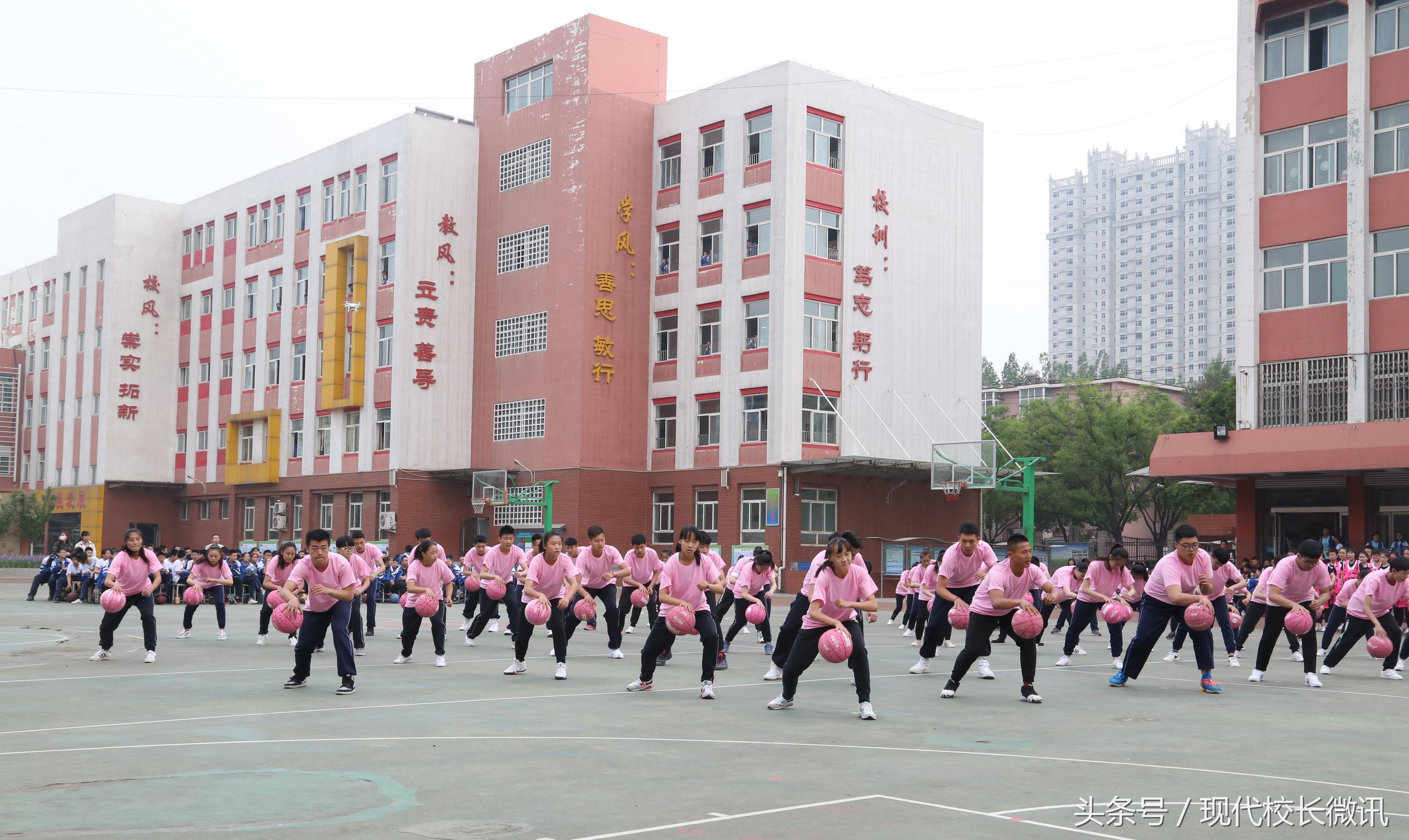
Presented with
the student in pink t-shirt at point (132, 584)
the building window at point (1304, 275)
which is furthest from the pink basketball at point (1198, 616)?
the building window at point (1304, 275)

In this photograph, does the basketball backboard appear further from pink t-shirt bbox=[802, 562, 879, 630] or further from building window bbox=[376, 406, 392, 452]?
pink t-shirt bbox=[802, 562, 879, 630]

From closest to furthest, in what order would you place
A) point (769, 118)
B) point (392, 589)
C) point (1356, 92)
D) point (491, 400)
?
point (1356, 92) < point (392, 589) < point (769, 118) < point (491, 400)

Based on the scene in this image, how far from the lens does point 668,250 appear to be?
47156mm

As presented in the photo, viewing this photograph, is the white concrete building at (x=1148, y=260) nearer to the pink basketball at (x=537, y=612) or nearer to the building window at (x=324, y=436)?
the building window at (x=324, y=436)

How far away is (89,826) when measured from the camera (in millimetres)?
6918

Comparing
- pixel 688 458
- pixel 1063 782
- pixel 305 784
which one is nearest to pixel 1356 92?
pixel 688 458

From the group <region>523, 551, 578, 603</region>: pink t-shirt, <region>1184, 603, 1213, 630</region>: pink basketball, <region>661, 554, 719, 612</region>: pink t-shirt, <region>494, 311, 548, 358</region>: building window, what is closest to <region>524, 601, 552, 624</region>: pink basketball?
<region>523, 551, 578, 603</region>: pink t-shirt

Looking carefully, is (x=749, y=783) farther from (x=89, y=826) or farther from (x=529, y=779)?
(x=89, y=826)

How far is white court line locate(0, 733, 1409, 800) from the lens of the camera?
354 inches

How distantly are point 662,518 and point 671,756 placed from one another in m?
37.1

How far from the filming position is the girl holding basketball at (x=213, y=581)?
2230 cm

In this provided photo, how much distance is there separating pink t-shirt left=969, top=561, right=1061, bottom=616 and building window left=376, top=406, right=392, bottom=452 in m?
38.8

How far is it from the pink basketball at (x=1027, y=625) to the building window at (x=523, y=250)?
3521 centimetres

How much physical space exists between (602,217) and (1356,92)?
77.8ft
